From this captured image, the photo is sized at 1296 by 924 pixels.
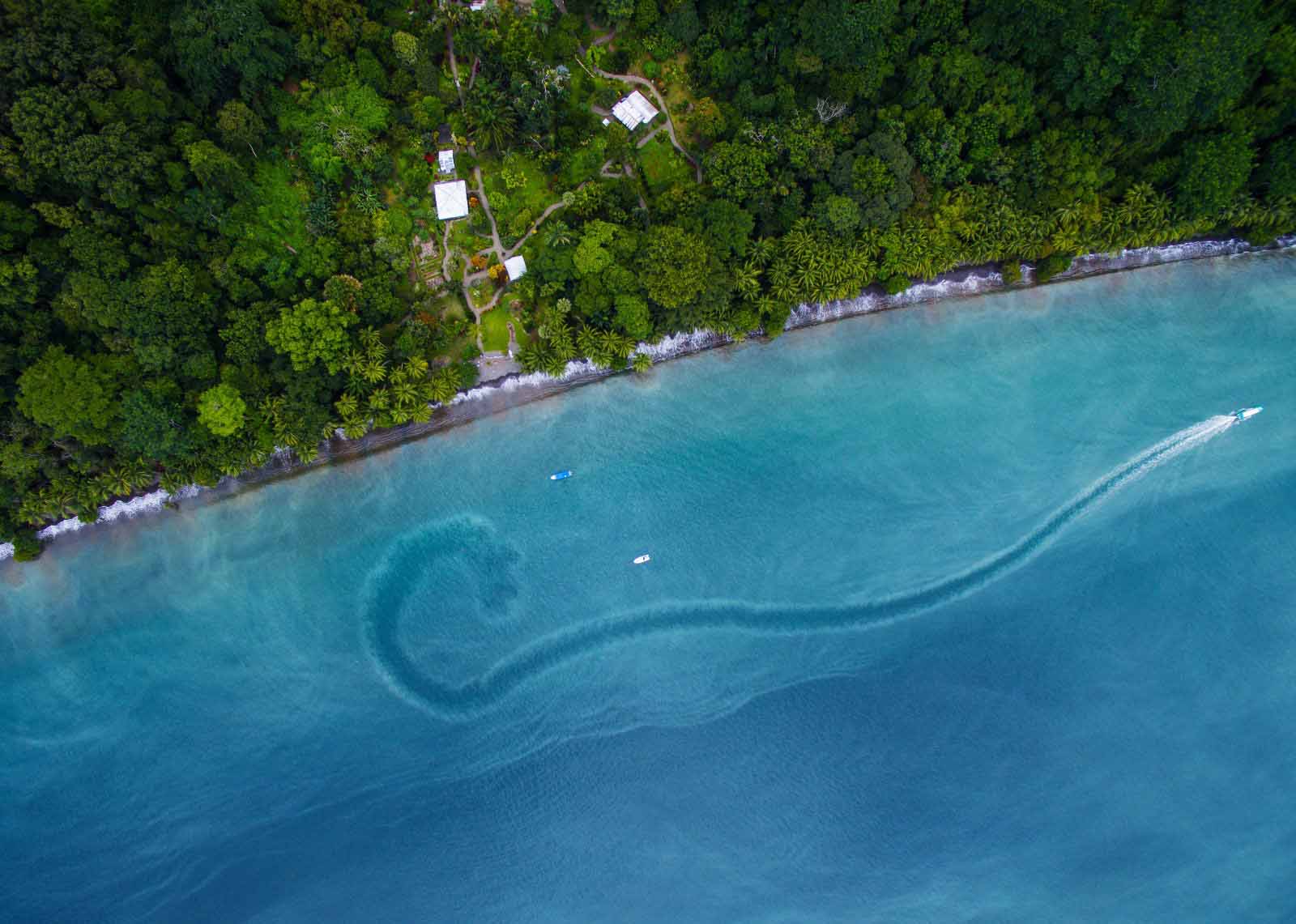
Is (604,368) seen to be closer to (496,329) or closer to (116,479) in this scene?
(496,329)

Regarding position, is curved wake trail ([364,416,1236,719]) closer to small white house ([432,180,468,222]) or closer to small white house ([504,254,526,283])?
small white house ([504,254,526,283])

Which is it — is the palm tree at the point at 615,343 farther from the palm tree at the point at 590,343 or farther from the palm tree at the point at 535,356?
the palm tree at the point at 535,356

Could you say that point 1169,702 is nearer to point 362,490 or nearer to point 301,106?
point 362,490

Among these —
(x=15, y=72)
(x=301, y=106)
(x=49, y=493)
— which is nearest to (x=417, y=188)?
(x=301, y=106)

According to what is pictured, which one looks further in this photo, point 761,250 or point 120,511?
point 120,511

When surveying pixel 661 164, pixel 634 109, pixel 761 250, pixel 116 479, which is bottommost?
pixel 116 479

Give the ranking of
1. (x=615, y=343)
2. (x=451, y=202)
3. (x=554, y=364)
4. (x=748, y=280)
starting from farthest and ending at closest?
(x=451, y=202)
(x=554, y=364)
(x=615, y=343)
(x=748, y=280)

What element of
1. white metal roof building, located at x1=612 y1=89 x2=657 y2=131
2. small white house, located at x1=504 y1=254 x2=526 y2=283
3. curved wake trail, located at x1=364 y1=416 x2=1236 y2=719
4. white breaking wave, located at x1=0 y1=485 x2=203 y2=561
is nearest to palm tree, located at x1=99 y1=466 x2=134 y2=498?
white breaking wave, located at x1=0 y1=485 x2=203 y2=561

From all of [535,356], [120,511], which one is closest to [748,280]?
[535,356]
